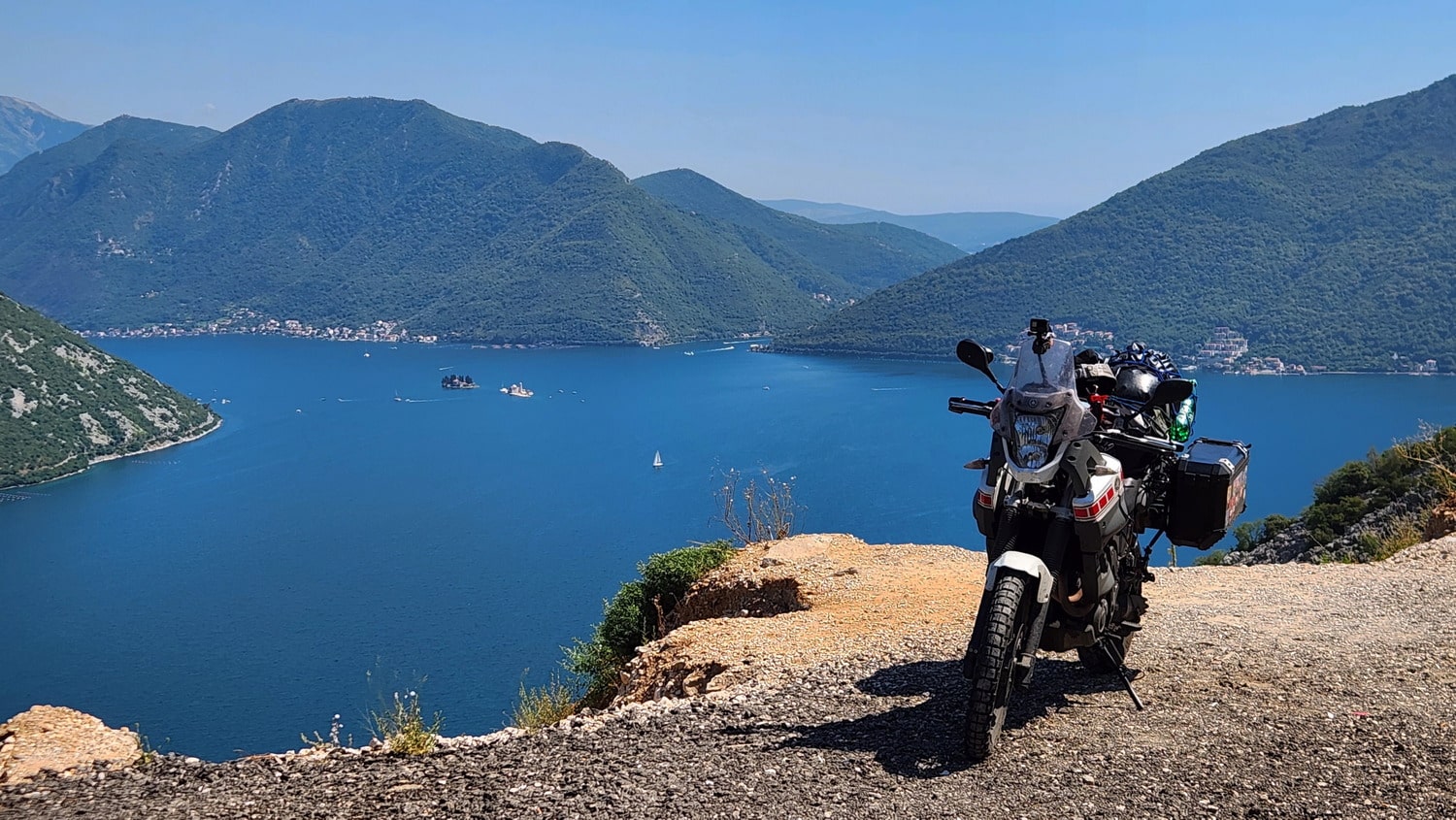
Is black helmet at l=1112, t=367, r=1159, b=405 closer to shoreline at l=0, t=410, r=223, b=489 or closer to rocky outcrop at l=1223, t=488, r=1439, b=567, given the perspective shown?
rocky outcrop at l=1223, t=488, r=1439, b=567

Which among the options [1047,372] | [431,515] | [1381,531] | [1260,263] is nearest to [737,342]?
[1260,263]

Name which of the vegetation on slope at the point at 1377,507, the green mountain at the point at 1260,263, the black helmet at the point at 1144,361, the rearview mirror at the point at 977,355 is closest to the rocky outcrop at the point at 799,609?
the black helmet at the point at 1144,361

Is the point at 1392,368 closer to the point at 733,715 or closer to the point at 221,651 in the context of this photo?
the point at 221,651

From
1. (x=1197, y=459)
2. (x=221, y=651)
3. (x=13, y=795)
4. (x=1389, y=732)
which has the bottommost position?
(x=221, y=651)

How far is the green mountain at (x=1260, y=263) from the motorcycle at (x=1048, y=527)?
373 ft

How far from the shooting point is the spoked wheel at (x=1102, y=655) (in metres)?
5.30

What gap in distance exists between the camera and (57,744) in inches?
210

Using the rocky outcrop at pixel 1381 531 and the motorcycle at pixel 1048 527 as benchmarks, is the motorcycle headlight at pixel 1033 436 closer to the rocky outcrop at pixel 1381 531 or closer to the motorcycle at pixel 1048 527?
the motorcycle at pixel 1048 527

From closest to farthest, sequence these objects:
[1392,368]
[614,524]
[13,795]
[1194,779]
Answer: [1194,779]
[13,795]
[614,524]
[1392,368]

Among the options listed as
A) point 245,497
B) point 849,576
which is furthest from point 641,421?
point 849,576

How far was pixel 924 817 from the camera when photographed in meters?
3.83

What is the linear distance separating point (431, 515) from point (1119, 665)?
2716 inches

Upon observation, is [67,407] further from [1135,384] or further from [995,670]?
[995,670]

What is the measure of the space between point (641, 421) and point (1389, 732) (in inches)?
4061
